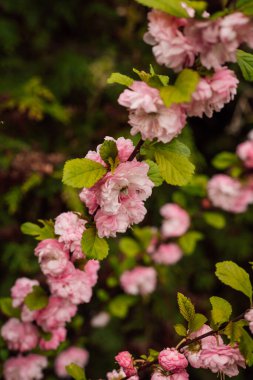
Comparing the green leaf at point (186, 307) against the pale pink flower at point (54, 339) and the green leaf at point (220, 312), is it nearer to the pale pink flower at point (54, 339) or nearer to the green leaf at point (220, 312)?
the green leaf at point (220, 312)

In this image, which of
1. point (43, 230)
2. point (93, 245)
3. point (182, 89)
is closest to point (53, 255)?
point (43, 230)

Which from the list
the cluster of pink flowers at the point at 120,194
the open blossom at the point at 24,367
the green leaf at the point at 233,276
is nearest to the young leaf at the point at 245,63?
the cluster of pink flowers at the point at 120,194

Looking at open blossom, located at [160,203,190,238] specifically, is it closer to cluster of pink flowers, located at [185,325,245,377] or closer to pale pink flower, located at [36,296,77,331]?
pale pink flower, located at [36,296,77,331]

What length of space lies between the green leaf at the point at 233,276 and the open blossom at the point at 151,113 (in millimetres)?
319

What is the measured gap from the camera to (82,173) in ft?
2.74

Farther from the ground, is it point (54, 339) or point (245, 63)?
point (245, 63)

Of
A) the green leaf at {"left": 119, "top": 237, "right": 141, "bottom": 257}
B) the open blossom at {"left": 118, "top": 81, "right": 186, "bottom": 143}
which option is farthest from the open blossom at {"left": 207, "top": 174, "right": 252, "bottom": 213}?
the open blossom at {"left": 118, "top": 81, "right": 186, "bottom": 143}

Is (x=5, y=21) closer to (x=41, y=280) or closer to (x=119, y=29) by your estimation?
(x=119, y=29)

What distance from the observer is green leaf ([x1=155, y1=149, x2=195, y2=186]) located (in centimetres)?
84

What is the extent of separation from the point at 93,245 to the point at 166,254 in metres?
1.42

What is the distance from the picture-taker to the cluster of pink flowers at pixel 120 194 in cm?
84

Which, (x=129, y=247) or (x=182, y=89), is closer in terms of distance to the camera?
(x=182, y=89)

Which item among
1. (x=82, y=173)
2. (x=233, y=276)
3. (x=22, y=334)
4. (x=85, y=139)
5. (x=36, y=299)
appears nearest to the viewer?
(x=82, y=173)

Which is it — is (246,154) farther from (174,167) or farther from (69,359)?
(174,167)
